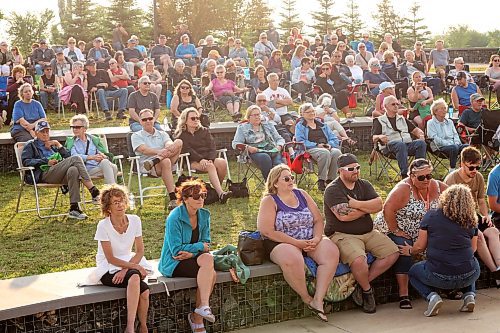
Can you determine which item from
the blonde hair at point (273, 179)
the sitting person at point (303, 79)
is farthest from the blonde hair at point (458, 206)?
the sitting person at point (303, 79)

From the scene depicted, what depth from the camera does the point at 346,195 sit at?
728 centimetres

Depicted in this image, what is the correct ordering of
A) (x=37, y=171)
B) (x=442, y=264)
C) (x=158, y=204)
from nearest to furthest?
(x=442, y=264), (x=37, y=171), (x=158, y=204)

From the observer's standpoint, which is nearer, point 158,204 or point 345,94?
point 158,204

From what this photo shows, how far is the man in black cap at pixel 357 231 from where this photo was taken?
7016 millimetres

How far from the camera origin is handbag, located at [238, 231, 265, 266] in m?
6.75

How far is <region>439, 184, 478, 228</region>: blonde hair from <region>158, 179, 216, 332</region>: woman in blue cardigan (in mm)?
→ 1794

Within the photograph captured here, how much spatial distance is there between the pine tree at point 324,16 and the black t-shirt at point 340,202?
31.9 metres

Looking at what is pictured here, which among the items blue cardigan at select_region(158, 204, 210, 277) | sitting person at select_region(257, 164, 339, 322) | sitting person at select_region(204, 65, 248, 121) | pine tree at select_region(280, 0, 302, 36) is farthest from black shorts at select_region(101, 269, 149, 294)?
pine tree at select_region(280, 0, 302, 36)

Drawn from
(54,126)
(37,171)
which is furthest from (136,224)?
(54,126)

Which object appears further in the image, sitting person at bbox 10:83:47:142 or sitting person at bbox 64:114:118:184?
sitting person at bbox 10:83:47:142

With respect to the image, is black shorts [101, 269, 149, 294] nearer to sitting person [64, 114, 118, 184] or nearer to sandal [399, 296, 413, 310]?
sandal [399, 296, 413, 310]

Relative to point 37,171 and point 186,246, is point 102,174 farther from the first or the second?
point 186,246

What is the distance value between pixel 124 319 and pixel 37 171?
13.1 feet

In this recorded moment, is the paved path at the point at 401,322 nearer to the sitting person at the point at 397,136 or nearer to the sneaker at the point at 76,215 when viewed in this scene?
the sneaker at the point at 76,215
